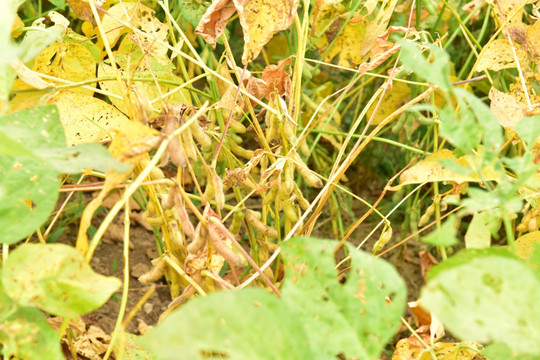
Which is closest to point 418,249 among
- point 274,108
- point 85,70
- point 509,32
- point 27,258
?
point 509,32

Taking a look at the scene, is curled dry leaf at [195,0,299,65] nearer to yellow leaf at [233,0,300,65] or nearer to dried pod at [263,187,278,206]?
yellow leaf at [233,0,300,65]

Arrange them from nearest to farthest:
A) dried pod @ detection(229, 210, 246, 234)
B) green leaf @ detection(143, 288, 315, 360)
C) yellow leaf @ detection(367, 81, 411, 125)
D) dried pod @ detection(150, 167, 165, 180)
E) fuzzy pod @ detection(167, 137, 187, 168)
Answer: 1. green leaf @ detection(143, 288, 315, 360)
2. fuzzy pod @ detection(167, 137, 187, 168)
3. dried pod @ detection(150, 167, 165, 180)
4. dried pod @ detection(229, 210, 246, 234)
5. yellow leaf @ detection(367, 81, 411, 125)

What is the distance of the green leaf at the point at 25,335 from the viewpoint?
1.78ft

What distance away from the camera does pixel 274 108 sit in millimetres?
875

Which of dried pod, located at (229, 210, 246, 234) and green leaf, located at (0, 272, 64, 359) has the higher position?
green leaf, located at (0, 272, 64, 359)

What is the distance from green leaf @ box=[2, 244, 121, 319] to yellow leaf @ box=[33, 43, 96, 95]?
0.54 m

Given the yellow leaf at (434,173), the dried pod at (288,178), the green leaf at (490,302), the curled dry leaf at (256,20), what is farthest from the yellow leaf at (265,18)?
the green leaf at (490,302)

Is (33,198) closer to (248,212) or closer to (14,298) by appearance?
(14,298)

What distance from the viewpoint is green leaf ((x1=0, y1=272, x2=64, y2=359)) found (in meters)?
0.54

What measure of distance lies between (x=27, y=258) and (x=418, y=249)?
3.57 ft

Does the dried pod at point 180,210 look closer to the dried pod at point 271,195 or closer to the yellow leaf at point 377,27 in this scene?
the dried pod at point 271,195

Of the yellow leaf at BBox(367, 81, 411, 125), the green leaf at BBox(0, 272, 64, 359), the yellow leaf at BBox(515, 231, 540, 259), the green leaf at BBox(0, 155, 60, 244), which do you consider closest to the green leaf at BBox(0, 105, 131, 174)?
the green leaf at BBox(0, 155, 60, 244)

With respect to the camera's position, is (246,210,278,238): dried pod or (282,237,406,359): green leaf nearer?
(282,237,406,359): green leaf

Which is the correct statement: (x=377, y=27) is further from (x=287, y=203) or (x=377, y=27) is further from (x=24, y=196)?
(x=24, y=196)
